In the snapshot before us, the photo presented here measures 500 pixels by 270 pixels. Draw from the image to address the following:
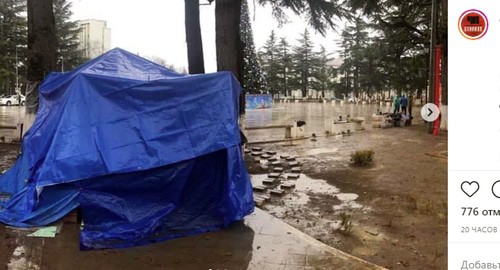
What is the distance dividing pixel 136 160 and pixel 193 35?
25.9 feet

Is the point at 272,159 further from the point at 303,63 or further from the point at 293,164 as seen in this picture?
the point at 303,63

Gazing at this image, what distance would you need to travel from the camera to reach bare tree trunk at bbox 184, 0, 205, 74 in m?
12.1

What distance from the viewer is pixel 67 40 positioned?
4553 centimetres

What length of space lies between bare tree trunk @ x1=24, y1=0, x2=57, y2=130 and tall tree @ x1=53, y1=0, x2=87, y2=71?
35.2 meters

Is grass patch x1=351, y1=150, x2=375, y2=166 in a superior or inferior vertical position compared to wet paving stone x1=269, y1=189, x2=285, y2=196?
superior

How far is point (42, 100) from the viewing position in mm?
6707

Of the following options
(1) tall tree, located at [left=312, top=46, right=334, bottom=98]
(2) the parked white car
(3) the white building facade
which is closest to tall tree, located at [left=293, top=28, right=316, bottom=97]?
(1) tall tree, located at [left=312, top=46, right=334, bottom=98]

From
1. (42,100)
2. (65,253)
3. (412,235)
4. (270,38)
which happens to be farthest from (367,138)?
(270,38)

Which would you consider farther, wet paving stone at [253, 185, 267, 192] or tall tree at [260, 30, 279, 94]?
tall tree at [260, 30, 279, 94]

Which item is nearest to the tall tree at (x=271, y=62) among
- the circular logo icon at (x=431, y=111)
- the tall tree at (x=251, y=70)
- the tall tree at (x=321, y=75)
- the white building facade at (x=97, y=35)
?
the tall tree at (x=321, y=75)

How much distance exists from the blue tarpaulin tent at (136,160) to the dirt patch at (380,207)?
1377 mm
